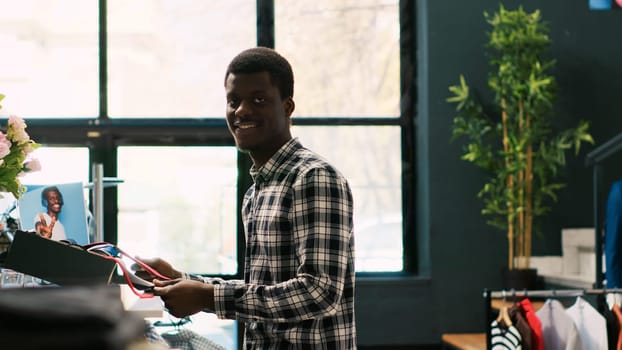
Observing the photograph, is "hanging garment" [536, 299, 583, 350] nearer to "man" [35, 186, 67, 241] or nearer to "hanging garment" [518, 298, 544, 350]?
"hanging garment" [518, 298, 544, 350]

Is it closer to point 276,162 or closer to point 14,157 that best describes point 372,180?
point 14,157

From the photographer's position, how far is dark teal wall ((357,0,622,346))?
16.2ft

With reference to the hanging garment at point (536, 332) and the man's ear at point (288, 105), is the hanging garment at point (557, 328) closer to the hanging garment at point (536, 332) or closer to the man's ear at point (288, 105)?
the hanging garment at point (536, 332)

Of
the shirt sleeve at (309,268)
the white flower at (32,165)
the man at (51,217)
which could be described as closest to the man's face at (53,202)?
the man at (51,217)

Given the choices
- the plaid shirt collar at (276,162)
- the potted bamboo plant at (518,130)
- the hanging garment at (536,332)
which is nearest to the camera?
the plaid shirt collar at (276,162)

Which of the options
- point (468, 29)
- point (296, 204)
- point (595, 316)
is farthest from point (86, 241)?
point (468, 29)

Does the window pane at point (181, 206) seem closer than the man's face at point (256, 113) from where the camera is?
No

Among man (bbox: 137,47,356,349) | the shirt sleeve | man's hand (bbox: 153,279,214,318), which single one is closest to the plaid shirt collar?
man (bbox: 137,47,356,349)

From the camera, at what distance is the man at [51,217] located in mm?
2107

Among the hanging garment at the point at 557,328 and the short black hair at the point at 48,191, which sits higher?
the short black hair at the point at 48,191

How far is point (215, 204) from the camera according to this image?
5004mm

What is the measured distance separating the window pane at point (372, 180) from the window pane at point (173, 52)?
2.21 feet

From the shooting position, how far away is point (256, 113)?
59.8 inches

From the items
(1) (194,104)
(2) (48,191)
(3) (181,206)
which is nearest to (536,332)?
(2) (48,191)
